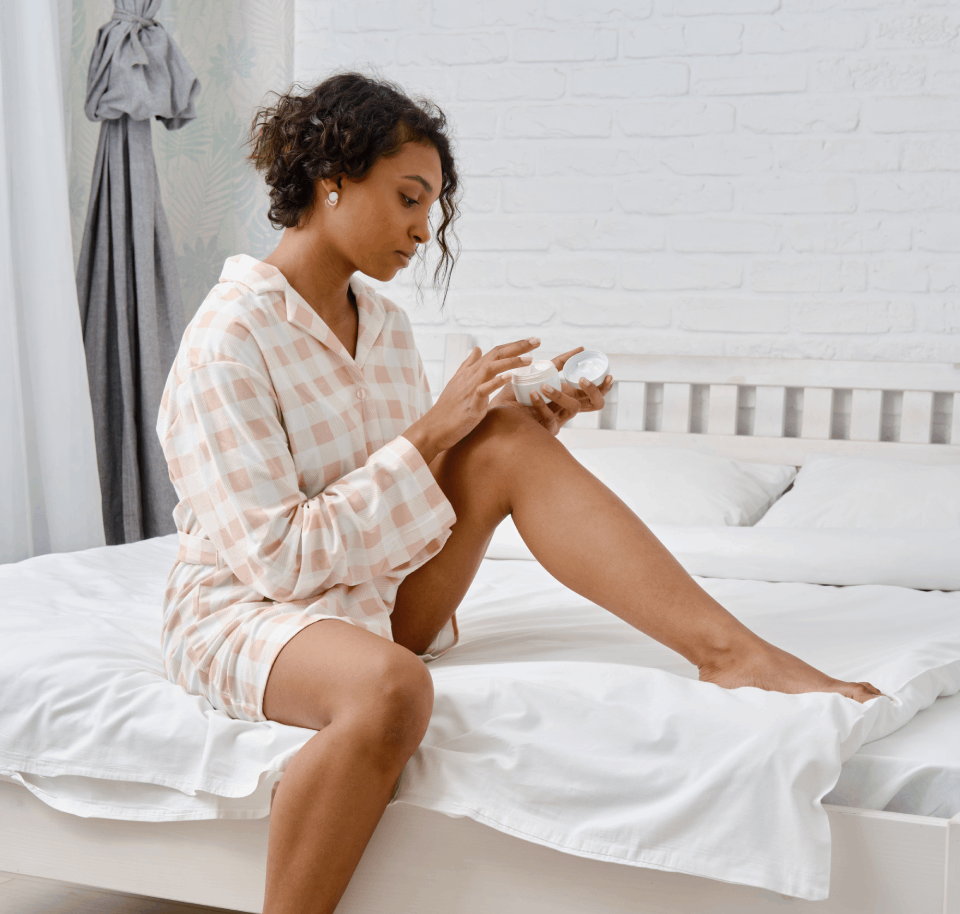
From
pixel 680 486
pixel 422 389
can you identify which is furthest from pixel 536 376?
pixel 680 486

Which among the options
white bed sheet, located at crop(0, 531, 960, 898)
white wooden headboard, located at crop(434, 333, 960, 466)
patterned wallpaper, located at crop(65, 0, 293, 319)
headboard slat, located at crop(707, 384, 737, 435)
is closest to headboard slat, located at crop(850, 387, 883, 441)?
white wooden headboard, located at crop(434, 333, 960, 466)

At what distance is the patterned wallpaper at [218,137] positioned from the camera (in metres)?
2.71

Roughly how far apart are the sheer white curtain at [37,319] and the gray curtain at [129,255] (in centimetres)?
15

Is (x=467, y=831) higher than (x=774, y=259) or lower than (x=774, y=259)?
lower

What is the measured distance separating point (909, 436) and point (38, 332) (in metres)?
1.91

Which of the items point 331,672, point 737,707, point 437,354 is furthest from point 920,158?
point 331,672

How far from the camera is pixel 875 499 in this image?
181 cm

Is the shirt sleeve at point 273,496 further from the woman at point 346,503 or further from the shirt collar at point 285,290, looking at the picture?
the shirt collar at point 285,290

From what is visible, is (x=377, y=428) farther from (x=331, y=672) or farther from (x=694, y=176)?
(x=694, y=176)

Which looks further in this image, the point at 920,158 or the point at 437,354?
the point at 437,354

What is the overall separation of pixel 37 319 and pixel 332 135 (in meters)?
1.37

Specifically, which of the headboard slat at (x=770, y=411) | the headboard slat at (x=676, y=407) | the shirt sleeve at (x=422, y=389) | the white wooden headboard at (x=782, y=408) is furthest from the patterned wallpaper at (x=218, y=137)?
A: the shirt sleeve at (x=422, y=389)

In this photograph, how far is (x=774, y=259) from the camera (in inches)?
88.7

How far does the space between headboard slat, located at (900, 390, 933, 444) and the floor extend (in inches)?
64.9
